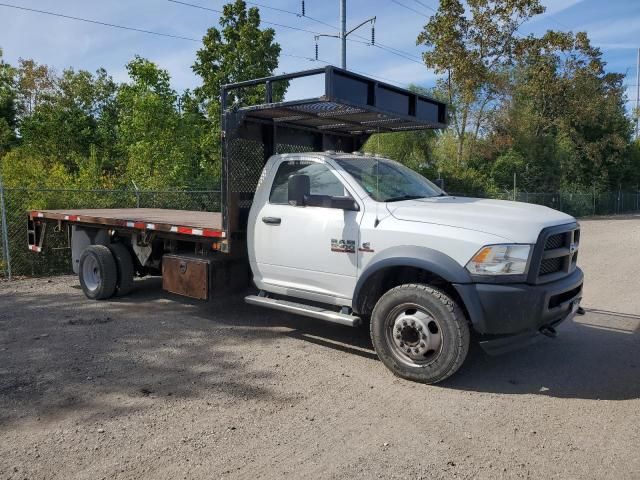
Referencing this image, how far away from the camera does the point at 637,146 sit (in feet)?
153

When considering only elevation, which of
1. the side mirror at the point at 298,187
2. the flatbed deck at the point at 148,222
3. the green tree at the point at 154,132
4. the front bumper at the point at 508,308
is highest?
the green tree at the point at 154,132

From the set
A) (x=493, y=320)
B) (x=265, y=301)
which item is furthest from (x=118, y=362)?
(x=493, y=320)

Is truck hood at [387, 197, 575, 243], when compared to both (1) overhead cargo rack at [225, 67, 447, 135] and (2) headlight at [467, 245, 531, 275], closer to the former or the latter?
(2) headlight at [467, 245, 531, 275]

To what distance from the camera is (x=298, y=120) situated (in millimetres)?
6762

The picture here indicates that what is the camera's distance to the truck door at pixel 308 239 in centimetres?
525

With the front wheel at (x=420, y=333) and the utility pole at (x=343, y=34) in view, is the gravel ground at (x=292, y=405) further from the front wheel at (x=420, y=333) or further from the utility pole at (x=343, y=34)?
the utility pole at (x=343, y=34)

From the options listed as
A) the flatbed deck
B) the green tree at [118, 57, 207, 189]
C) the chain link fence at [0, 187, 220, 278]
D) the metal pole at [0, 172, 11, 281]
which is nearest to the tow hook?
the flatbed deck

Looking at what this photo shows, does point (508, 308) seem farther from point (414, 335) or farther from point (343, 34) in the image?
point (343, 34)

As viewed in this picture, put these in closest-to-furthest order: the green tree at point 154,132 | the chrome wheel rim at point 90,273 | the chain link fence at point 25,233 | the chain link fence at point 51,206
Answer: the chrome wheel rim at point 90,273 → the chain link fence at point 25,233 → the chain link fence at point 51,206 → the green tree at point 154,132

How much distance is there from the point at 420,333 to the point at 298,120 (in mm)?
3374

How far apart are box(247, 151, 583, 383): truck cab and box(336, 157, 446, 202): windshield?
19mm

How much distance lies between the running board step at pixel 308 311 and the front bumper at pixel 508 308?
116 centimetres

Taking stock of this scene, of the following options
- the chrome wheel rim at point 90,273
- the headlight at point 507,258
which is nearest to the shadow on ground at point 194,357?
the chrome wheel rim at point 90,273

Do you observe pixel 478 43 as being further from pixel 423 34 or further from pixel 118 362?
pixel 118 362
